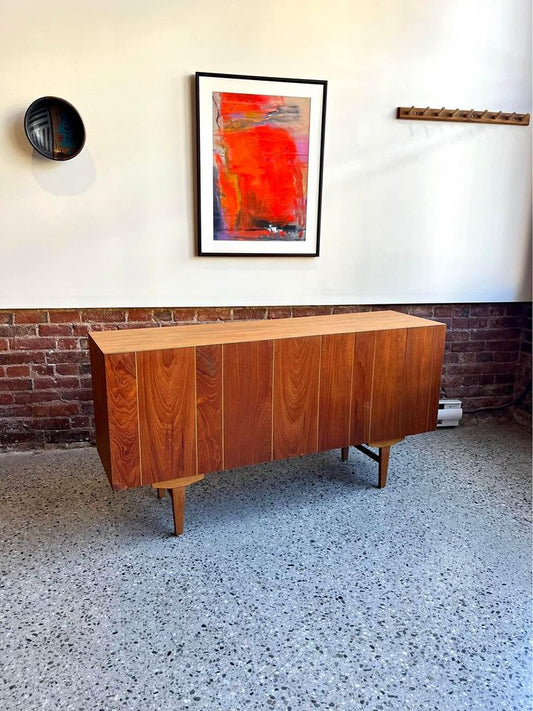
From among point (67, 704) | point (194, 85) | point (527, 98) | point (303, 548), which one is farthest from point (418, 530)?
point (527, 98)

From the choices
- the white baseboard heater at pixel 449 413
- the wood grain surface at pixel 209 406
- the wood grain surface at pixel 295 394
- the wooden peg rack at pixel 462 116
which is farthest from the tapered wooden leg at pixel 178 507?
the wooden peg rack at pixel 462 116

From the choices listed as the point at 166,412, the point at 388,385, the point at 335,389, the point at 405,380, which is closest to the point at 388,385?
the point at 388,385

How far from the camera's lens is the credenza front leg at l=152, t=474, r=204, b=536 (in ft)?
7.02

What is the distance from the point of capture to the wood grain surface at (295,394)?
2234mm

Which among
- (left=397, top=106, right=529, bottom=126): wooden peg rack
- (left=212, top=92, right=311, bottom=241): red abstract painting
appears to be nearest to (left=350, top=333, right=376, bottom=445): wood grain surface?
(left=212, top=92, right=311, bottom=241): red abstract painting

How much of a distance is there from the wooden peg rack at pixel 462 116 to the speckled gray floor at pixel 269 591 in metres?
2.13

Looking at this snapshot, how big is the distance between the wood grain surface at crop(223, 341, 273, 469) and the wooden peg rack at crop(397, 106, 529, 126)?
192cm

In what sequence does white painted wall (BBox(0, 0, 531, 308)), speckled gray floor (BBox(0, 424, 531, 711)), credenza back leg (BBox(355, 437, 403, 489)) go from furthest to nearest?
white painted wall (BBox(0, 0, 531, 308)), credenza back leg (BBox(355, 437, 403, 489)), speckled gray floor (BBox(0, 424, 531, 711))

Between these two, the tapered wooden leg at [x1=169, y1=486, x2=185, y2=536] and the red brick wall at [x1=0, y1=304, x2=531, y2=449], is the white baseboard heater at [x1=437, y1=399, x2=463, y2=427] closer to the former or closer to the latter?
the red brick wall at [x1=0, y1=304, x2=531, y2=449]

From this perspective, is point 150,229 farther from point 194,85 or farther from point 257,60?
point 257,60

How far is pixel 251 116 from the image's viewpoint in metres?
2.91

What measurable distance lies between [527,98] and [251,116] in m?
1.85

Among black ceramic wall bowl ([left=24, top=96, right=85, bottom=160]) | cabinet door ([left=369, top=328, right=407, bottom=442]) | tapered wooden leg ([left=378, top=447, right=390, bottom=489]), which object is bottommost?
tapered wooden leg ([left=378, top=447, right=390, bottom=489])

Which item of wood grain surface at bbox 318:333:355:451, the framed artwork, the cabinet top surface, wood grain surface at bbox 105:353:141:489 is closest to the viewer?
wood grain surface at bbox 105:353:141:489
